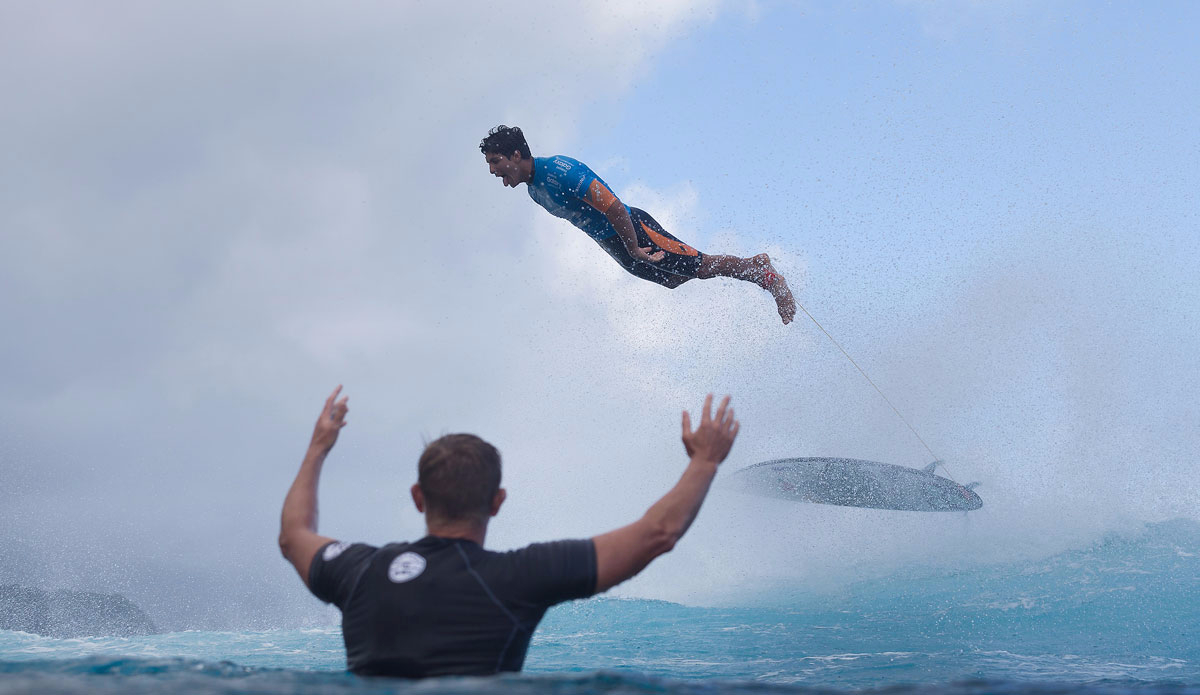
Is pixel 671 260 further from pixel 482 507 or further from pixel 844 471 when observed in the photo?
pixel 844 471

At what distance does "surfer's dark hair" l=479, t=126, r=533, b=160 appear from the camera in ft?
23.1

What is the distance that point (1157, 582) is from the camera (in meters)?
15.3

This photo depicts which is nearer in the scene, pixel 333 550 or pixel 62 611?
pixel 333 550

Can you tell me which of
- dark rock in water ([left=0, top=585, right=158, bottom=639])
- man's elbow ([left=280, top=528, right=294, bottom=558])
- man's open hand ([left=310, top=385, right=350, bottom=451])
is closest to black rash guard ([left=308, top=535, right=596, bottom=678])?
man's elbow ([left=280, top=528, right=294, bottom=558])

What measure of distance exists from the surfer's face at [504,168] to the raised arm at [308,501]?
457 centimetres

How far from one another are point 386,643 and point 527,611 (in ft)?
1.25

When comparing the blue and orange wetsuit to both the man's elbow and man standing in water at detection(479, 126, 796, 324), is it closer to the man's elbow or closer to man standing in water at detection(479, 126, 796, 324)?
man standing in water at detection(479, 126, 796, 324)

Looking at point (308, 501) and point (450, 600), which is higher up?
point (308, 501)

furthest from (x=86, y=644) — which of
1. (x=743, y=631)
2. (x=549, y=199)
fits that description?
(x=549, y=199)

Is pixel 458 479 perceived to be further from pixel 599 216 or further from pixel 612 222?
pixel 599 216

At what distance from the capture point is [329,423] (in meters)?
2.82

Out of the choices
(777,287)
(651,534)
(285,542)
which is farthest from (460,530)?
(777,287)

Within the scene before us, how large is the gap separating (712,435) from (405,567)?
990 millimetres

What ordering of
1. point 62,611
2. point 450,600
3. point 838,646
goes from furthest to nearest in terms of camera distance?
point 62,611, point 838,646, point 450,600
